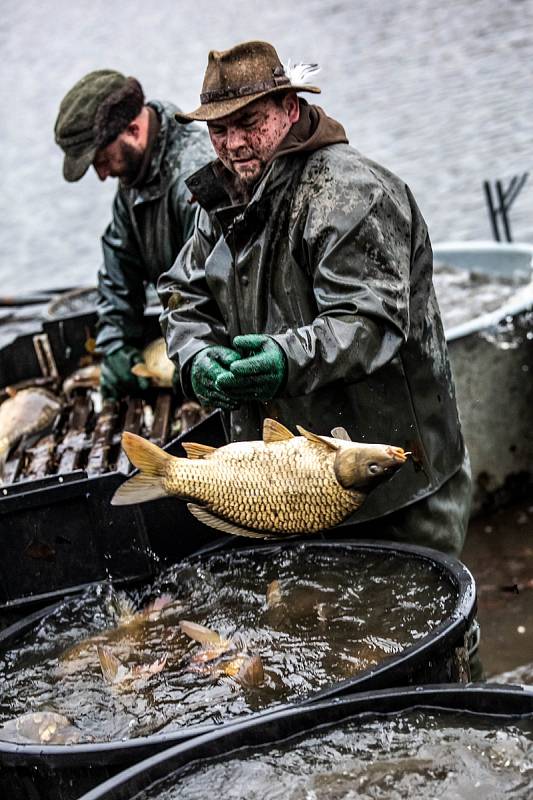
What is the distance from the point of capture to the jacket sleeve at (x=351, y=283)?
3.88m

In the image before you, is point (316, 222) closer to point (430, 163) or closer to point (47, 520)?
point (47, 520)

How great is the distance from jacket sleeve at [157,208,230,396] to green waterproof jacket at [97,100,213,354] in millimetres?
1373

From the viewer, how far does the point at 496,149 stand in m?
17.0

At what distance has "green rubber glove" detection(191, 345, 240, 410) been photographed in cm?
404

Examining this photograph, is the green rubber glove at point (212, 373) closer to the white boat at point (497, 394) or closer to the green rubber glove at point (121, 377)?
the green rubber glove at point (121, 377)

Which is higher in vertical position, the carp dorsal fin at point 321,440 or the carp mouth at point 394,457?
the carp dorsal fin at point 321,440

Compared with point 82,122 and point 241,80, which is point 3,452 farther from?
point 241,80

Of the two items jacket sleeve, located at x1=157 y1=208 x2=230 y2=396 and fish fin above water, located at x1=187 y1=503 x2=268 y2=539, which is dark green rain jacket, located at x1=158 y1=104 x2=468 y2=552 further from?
fish fin above water, located at x1=187 y1=503 x2=268 y2=539

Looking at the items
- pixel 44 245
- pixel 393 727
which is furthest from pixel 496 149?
pixel 393 727

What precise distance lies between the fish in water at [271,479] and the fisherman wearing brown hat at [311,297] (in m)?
0.26

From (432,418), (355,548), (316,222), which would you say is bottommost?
(355,548)

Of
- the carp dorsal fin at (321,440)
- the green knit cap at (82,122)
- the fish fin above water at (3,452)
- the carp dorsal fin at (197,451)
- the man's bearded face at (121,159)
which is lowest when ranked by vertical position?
the fish fin above water at (3,452)

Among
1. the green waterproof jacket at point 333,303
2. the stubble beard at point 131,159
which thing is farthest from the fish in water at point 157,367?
the green waterproof jacket at point 333,303

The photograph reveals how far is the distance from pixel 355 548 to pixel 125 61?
32.8 metres
